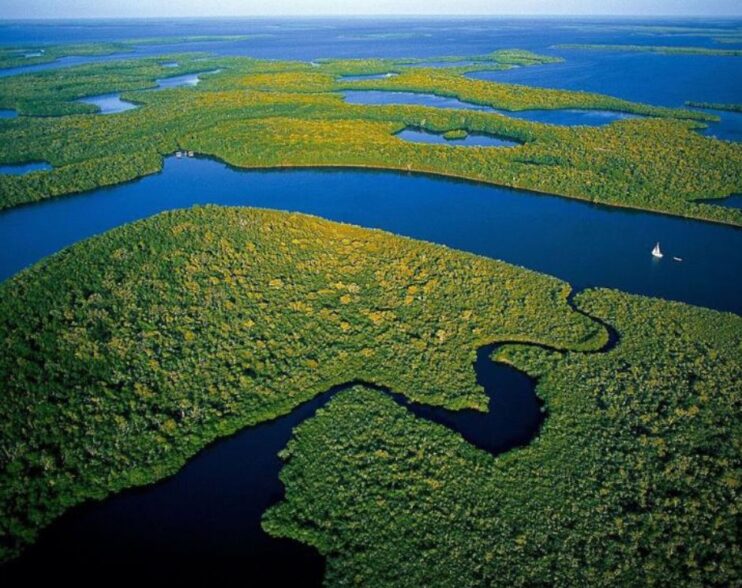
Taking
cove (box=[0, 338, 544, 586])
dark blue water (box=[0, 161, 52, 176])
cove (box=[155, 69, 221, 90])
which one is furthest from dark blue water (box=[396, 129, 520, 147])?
cove (box=[155, 69, 221, 90])

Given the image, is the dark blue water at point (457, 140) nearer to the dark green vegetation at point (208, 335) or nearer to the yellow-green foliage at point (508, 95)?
the yellow-green foliage at point (508, 95)

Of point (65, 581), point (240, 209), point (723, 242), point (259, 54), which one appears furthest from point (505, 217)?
point (259, 54)

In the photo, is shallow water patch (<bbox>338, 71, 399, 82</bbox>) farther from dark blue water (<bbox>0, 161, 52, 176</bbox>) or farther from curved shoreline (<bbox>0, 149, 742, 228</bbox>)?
dark blue water (<bbox>0, 161, 52, 176</bbox>)

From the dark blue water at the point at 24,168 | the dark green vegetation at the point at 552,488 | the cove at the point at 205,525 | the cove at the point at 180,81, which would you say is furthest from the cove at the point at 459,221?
the cove at the point at 180,81

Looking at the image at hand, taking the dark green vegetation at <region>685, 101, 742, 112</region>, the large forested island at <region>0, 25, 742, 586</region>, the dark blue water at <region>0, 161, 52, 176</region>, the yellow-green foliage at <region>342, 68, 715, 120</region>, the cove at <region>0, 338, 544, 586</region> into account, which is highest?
the yellow-green foliage at <region>342, 68, 715, 120</region>

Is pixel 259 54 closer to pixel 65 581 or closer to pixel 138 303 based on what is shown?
pixel 138 303
